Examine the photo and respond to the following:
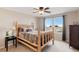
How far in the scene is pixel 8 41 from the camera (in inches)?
69.6

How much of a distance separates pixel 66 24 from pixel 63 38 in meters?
0.40

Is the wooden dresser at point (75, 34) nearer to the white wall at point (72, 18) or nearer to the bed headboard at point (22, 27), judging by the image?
the white wall at point (72, 18)

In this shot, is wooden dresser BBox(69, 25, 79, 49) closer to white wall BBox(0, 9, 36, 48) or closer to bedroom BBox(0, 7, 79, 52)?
bedroom BBox(0, 7, 79, 52)

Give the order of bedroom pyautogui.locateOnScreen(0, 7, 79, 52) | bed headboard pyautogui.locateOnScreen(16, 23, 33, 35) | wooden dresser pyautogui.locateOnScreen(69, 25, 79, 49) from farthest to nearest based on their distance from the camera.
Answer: wooden dresser pyautogui.locateOnScreen(69, 25, 79, 49) → bed headboard pyautogui.locateOnScreen(16, 23, 33, 35) → bedroom pyautogui.locateOnScreen(0, 7, 79, 52)

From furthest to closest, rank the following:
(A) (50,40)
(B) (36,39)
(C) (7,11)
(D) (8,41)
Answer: (A) (50,40) → (B) (36,39) → (D) (8,41) → (C) (7,11)

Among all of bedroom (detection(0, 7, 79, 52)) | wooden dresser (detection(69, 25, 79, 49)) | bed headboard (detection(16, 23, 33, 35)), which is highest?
bedroom (detection(0, 7, 79, 52))

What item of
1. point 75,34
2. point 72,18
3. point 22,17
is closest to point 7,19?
point 22,17

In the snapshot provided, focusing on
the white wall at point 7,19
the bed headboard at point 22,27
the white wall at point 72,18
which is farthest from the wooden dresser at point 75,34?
the white wall at point 7,19

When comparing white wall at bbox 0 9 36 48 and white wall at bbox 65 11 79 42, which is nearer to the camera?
white wall at bbox 0 9 36 48

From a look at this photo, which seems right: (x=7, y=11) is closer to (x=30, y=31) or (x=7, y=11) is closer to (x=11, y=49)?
(x=30, y=31)

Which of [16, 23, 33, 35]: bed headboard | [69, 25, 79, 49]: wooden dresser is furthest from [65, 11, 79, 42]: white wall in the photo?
[16, 23, 33, 35]: bed headboard

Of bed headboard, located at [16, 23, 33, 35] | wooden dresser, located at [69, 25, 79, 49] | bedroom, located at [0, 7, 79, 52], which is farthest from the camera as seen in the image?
wooden dresser, located at [69, 25, 79, 49]
